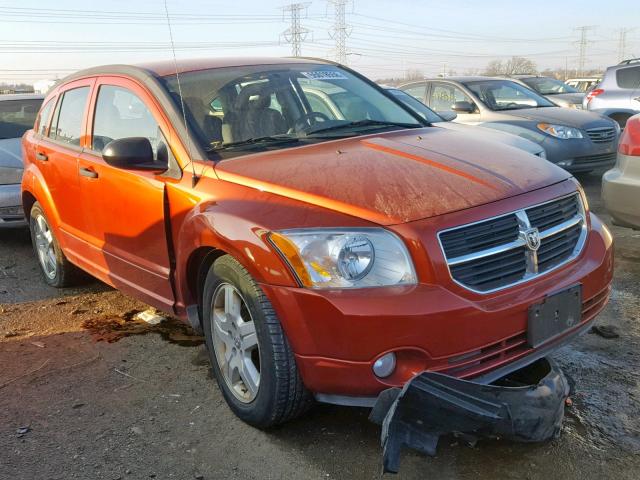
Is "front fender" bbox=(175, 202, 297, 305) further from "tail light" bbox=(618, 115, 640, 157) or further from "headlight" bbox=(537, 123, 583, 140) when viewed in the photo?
"headlight" bbox=(537, 123, 583, 140)

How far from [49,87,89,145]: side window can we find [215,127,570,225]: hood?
5.93 ft

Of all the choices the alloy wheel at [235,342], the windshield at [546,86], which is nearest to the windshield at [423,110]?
the alloy wheel at [235,342]

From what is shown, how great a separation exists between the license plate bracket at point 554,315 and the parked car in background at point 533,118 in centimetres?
555

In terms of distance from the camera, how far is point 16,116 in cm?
785

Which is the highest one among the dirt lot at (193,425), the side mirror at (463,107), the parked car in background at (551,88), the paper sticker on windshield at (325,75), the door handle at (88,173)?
the paper sticker on windshield at (325,75)

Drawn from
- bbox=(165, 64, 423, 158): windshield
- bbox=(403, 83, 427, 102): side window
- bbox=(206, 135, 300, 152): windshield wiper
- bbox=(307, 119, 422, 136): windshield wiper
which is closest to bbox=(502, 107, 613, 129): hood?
bbox=(403, 83, 427, 102): side window

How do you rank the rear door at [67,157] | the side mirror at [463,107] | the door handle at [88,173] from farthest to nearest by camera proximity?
the side mirror at [463,107] → the rear door at [67,157] → the door handle at [88,173]

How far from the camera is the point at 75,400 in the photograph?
3.37m

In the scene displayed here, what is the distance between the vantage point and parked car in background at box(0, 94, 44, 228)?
6.57 m

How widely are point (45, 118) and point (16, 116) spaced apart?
3111 millimetres

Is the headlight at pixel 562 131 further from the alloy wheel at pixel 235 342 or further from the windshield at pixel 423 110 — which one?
the alloy wheel at pixel 235 342

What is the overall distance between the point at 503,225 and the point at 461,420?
0.83m

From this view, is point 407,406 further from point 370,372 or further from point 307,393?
point 307,393

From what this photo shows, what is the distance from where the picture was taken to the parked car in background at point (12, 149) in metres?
6.57
